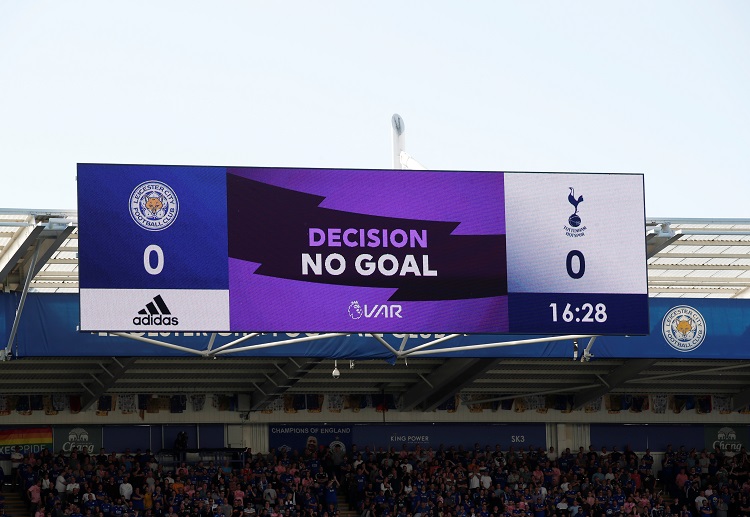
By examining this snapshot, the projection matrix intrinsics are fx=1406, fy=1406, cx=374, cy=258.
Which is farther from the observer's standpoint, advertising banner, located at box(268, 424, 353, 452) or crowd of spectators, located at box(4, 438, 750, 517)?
advertising banner, located at box(268, 424, 353, 452)

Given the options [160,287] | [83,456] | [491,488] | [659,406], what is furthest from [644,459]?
[160,287]

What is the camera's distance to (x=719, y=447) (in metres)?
41.8

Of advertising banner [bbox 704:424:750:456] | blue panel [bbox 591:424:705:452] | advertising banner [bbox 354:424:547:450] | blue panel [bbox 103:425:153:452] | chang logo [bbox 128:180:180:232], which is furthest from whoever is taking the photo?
advertising banner [bbox 704:424:750:456]

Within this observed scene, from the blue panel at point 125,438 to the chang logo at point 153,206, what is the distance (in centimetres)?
1395

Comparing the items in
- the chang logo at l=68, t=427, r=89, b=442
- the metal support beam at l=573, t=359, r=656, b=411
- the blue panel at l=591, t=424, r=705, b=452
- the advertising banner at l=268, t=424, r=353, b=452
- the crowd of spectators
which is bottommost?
the crowd of spectators

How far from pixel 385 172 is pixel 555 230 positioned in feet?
10.8

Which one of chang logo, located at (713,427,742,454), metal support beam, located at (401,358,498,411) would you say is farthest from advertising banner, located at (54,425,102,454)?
chang logo, located at (713,427,742,454)

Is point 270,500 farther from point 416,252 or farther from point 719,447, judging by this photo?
point 719,447

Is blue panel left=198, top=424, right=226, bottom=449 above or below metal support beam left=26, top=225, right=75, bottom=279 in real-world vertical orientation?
below

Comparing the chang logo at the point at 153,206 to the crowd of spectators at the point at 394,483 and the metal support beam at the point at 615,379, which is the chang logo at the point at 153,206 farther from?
the metal support beam at the point at 615,379

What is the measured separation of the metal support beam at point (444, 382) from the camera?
115 ft

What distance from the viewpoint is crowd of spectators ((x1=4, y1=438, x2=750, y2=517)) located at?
32594mm

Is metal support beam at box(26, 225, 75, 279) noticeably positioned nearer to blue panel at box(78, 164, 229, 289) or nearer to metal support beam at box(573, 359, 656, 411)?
blue panel at box(78, 164, 229, 289)

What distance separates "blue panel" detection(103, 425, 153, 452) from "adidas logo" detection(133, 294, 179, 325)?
13.9m
